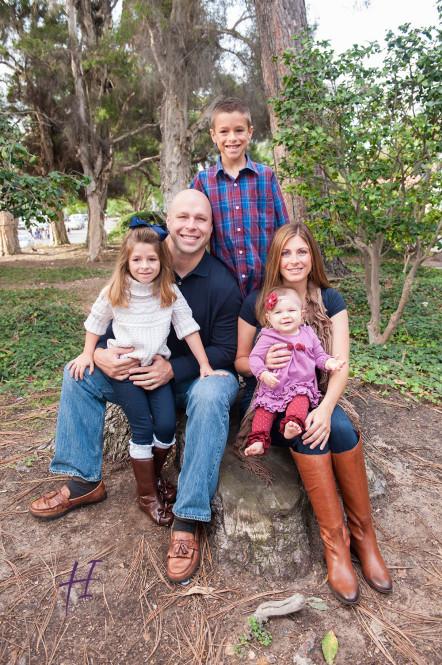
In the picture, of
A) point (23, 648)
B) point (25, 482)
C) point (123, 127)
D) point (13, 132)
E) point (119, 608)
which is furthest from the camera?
point (123, 127)

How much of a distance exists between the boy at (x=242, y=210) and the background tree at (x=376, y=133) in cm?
159

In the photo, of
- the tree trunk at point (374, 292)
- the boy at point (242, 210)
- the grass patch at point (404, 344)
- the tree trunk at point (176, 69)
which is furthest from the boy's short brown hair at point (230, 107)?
the tree trunk at point (176, 69)

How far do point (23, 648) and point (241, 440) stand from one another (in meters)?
1.18

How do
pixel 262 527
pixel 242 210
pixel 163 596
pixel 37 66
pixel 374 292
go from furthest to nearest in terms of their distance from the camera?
pixel 37 66
pixel 374 292
pixel 242 210
pixel 262 527
pixel 163 596

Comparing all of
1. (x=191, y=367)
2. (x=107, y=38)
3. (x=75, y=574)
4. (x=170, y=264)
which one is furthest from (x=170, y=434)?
(x=107, y=38)

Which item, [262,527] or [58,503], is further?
[58,503]

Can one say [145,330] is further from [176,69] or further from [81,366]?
[176,69]

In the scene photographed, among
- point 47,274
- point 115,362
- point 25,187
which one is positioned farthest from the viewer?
point 47,274

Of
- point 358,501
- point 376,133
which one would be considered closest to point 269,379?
point 358,501

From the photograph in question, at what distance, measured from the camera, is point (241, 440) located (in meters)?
2.14

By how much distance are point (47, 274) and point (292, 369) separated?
33.9ft

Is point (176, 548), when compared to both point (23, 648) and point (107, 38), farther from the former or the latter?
point (107, 38)

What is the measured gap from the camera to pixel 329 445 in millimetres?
1937

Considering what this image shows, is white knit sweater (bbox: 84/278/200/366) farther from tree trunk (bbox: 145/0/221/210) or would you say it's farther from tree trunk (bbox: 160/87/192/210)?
tree trunk (bbox: 145/0/221/210)
